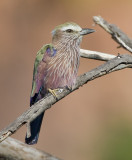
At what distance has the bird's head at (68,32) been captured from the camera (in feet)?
13.7

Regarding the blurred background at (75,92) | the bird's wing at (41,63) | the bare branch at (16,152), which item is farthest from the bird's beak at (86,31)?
the blurred background at (75,92)

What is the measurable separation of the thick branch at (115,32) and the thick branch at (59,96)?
130 mm

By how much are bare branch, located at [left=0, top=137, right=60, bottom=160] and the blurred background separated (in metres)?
4.93

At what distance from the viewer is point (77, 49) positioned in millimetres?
4238

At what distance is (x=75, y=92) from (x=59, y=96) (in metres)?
6.83

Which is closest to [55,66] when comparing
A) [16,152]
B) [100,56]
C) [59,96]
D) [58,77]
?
[58,77]

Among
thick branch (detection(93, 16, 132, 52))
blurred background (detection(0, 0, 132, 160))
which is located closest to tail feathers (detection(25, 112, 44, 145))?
thick branch (detection(93, 16, 132, 52))

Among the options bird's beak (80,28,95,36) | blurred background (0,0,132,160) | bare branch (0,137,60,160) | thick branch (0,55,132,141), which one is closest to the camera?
thick branch (0,55,132,141)

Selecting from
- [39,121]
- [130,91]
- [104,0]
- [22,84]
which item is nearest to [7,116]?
[22,84]

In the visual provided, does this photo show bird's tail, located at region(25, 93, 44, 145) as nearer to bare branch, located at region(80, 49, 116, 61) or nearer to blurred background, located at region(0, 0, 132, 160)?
bare branch, located at region(80, 49, 116, 61)

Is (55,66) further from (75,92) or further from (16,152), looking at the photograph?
(75,92)

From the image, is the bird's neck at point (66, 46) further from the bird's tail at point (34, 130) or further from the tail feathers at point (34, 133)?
the tail feathers at point (34, 133)

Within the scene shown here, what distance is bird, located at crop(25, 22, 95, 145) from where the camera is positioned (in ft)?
13.2

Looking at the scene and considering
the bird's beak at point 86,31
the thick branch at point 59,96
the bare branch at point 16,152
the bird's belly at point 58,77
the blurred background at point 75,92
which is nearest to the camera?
the thick branch at point 59,96
